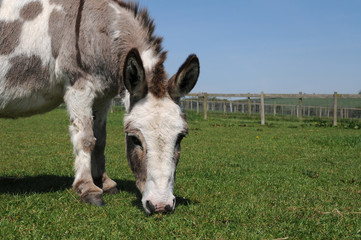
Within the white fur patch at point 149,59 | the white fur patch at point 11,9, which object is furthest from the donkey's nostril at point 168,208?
the white fur patch at point 11,9

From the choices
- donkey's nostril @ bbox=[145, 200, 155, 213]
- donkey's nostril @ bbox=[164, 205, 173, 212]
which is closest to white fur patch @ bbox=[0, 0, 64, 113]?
donkey's nostril @ bbox=[145, 200, 155, 213]

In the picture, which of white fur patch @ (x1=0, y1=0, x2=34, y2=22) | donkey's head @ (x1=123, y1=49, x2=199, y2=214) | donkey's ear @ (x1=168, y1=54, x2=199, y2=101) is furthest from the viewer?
white fur patch @ (x1=0, y1=0, x2=34, y2=22)

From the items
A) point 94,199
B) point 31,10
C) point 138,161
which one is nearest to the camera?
point 138,161

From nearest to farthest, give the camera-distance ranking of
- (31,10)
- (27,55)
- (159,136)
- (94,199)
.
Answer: (159,136), (94,199), (27,55), (31,10)

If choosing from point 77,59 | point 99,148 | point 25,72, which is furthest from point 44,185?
point 77,59

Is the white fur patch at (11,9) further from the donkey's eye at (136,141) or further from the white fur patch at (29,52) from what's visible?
the donkey's eye at (136,141)

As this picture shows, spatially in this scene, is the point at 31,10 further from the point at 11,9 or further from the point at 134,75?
the point at 134,75

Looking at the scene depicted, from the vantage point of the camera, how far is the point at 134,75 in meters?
3.46

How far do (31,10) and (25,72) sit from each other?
0.84 metres

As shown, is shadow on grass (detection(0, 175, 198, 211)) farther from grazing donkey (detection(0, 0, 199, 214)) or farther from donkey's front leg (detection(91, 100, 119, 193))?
grazing donkey (detection(0, 0, 199, 214))

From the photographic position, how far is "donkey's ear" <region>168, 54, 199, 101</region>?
3.44 metres

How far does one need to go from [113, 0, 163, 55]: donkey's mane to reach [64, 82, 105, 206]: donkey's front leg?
0.96 metres

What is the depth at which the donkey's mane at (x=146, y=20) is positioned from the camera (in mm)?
4051

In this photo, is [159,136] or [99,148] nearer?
[159,136]
